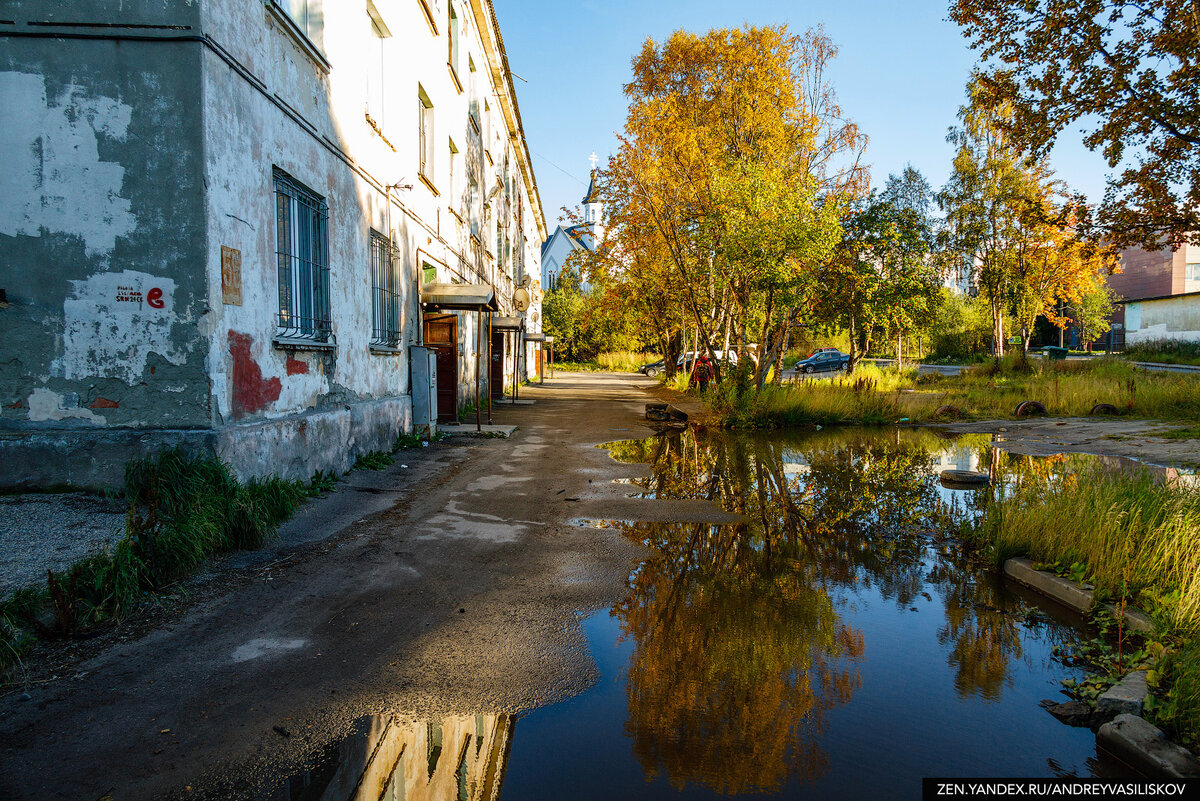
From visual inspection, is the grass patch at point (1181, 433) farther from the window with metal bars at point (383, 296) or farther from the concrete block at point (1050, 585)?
the window with metal bars at point (383, 296)

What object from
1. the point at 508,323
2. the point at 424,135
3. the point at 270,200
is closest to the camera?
the point at 270,200

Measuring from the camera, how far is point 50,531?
15.7 feet

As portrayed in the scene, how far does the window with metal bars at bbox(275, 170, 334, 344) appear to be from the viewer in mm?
7508

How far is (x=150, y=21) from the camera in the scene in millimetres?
5660

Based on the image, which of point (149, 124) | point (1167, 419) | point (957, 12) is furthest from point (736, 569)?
point (1167, 419)

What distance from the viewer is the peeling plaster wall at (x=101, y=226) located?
18.4 feet

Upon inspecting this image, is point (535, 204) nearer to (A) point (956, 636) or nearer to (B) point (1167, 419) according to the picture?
(B) point (1167, 419)

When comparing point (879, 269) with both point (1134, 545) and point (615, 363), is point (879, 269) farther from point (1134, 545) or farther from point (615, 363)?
point (615, 363)

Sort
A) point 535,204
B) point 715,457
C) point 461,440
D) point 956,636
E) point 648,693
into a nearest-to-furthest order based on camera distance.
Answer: point 648,693 < point 956,636 < point 715,457 < point 461,440 < point 535,204

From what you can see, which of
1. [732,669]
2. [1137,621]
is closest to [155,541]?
[732,669]

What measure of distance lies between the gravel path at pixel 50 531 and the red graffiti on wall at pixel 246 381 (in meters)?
1.26

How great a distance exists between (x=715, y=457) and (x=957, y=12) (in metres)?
6.75

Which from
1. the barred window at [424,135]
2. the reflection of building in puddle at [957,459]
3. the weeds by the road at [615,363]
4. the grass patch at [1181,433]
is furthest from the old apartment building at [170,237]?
the weeds by the road at [615,363]

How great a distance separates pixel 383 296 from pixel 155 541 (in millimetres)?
7048
